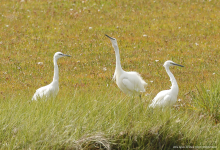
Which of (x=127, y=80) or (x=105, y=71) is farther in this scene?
(x=105, y=71)

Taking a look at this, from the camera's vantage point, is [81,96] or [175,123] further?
[81,96]

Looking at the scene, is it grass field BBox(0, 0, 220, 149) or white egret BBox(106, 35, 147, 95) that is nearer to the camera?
grass field BBox(0, 0, 220, 149)

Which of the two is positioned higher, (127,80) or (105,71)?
(127,80)

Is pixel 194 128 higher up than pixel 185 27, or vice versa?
pixel 185 27

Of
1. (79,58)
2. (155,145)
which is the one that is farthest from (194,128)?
(79,58)

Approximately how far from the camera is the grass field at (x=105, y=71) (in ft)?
19.3

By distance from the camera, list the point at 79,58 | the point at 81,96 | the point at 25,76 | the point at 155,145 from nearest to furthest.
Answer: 1. the point at 155,145
2. the point at 81,96
3. the point at 25,76
4. the point at 79,58

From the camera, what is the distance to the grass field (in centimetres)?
589

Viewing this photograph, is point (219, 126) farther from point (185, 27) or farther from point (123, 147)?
point (185, 27)

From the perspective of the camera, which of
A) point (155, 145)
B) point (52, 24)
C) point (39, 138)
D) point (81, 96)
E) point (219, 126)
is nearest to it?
point (39, 138)

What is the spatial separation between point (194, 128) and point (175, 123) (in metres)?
0.34

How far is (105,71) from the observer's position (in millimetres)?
12336

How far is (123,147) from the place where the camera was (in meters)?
5.82

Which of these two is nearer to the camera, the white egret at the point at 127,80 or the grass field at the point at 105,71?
the grass field at the point at 105,71
